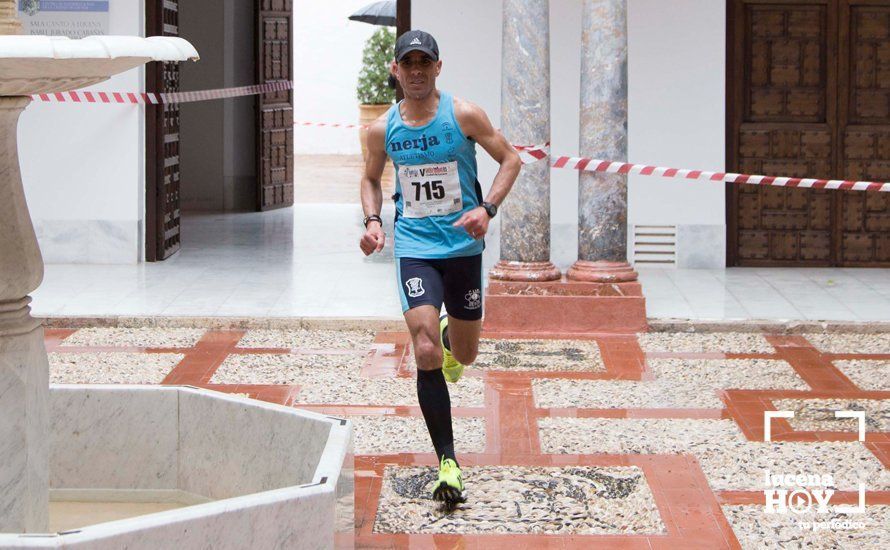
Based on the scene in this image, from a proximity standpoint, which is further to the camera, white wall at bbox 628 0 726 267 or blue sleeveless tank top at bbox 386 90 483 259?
white wall at bbox 628 0 726 267

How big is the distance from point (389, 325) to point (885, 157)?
4892 millimetres

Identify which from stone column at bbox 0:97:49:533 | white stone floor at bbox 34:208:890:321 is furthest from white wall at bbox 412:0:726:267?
stone column at bbox 0:97:49:533

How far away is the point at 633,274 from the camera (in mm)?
9719

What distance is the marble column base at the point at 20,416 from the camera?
467cm

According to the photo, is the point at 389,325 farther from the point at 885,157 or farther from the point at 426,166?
the point at 885,157

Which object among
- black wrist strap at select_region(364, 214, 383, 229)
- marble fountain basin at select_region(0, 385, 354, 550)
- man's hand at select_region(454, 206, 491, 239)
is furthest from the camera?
black wrist strap at select_region(364, 214, 383, 229)

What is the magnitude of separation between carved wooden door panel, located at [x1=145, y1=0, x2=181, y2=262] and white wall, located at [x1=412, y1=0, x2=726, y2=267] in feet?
7.11

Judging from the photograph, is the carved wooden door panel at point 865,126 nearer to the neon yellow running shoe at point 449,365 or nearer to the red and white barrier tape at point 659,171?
the red and white barrier tape at point 659,171

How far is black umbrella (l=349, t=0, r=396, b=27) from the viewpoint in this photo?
66.8ft

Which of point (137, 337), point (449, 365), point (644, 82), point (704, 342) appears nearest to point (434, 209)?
point (449, 365)

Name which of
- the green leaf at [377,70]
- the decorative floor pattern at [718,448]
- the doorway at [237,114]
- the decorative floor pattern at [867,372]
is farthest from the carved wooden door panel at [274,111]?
the decorative floor pattern at [718,448]

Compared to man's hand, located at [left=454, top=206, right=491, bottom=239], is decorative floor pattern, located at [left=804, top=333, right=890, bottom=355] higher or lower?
lower

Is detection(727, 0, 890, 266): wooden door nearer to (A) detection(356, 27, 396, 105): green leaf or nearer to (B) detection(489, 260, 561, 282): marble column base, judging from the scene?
(B) detection(489, 260, 561, 282): marble column base

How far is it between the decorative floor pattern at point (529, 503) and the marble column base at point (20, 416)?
1291 millimetres
